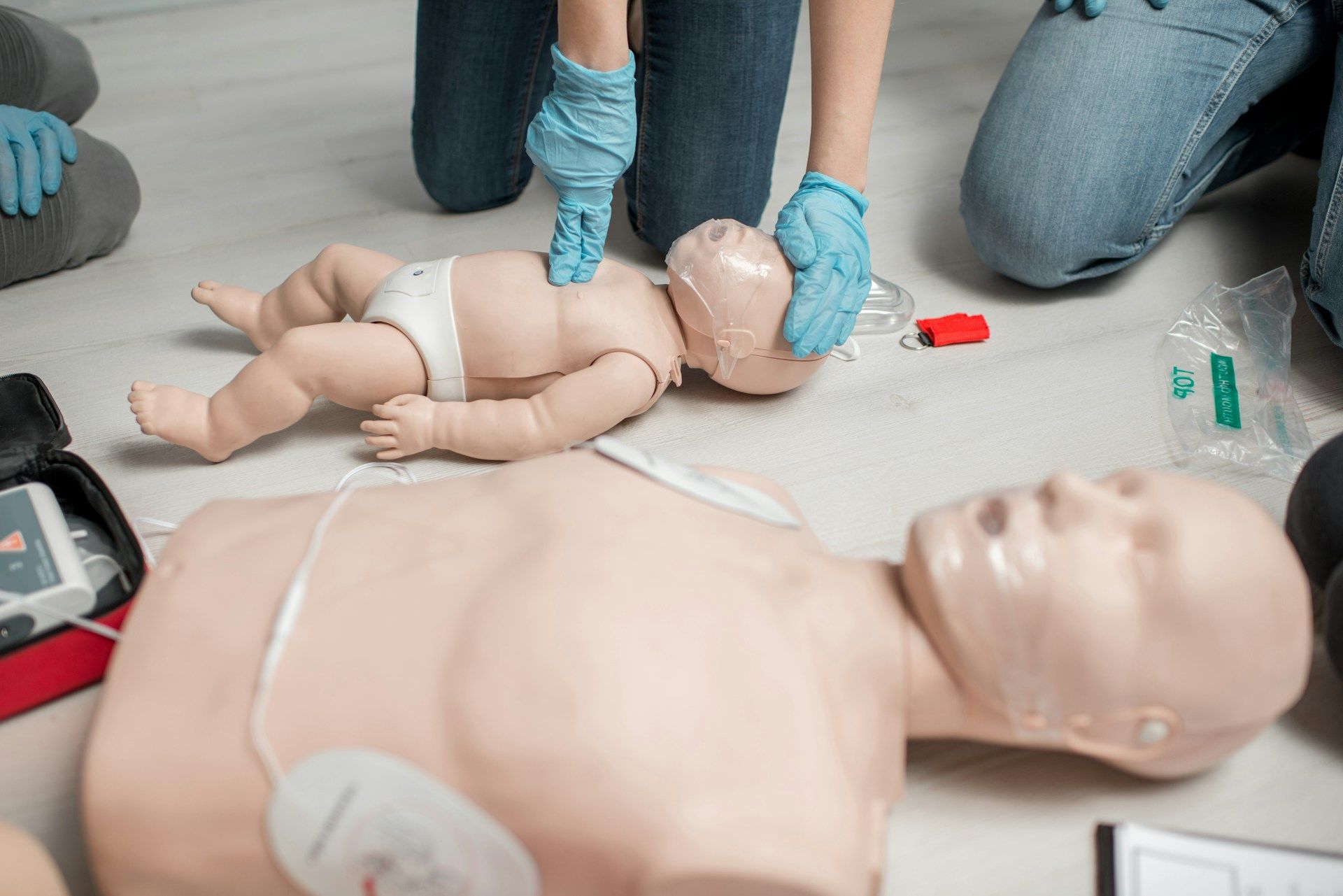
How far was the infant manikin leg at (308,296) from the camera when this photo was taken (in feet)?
4.33

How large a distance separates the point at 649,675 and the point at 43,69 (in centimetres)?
183

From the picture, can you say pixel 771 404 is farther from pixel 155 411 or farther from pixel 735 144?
pixel 155 411

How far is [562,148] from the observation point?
1.29 metres

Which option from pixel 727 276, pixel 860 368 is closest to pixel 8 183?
pixel 727 276

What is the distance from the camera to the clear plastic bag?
1.31 meters

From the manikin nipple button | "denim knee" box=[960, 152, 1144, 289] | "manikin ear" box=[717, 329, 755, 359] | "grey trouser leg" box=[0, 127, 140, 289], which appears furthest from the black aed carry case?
"denim knee" box=[960, 152, 1144, 289]

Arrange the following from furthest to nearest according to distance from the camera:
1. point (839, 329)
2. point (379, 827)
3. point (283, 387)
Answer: point (839, 329) < point (283, 387) < point (379, 827)

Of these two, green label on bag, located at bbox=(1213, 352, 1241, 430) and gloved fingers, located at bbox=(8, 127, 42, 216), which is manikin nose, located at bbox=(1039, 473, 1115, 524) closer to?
green label on bag, located at bbox=(1213, 352, 1241, 430)

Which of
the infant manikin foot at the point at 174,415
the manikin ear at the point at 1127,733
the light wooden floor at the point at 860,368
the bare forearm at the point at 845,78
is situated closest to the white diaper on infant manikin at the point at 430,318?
the light wooden floor at the point at 860,368

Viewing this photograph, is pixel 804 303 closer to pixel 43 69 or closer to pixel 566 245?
pixel 566 245

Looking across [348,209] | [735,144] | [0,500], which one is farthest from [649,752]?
[348,209]

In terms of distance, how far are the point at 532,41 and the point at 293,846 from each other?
4.76ft

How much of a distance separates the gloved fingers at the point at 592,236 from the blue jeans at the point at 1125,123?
0.68 m

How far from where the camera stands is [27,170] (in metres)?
1.50
